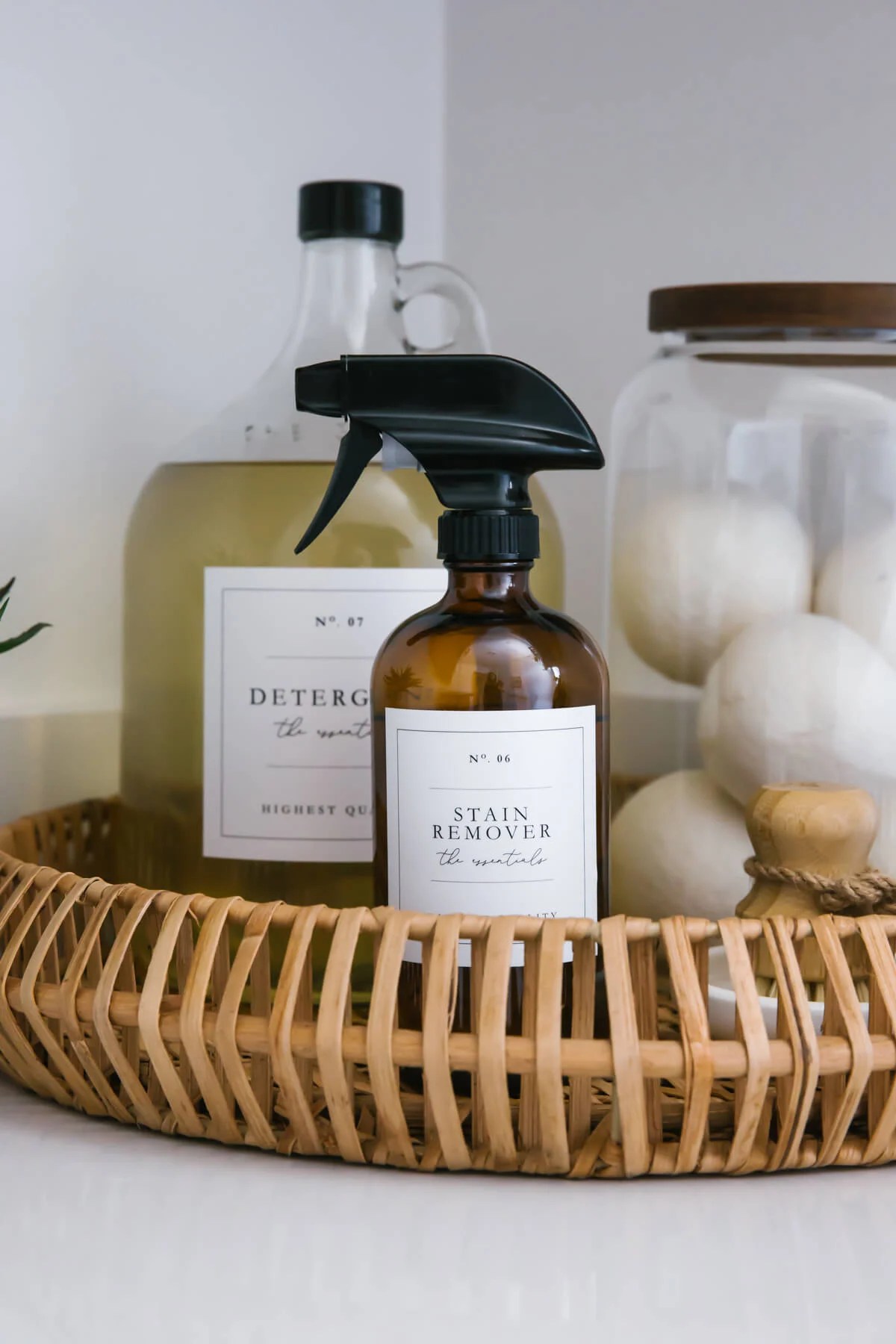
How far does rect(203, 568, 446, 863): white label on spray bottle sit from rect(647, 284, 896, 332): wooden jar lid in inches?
5.5

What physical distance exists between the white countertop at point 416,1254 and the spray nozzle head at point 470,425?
0.65 ft

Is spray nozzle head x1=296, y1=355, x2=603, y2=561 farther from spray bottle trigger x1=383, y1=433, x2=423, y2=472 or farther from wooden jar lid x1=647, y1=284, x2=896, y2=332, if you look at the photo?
wooden jar lid x1=647, y1=284, x2=896, y2=332

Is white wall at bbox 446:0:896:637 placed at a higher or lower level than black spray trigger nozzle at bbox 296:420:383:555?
higher

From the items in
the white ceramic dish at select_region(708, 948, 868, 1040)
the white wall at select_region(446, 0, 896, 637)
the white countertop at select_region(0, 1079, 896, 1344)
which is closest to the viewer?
the white countertop at select_region(0, 1079, 896, 1344)

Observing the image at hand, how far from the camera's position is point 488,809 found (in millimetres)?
444

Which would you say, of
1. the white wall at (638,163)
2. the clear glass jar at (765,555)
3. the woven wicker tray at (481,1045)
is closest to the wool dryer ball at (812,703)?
the clear glass jar at (765,555)

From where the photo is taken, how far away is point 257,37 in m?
0.75

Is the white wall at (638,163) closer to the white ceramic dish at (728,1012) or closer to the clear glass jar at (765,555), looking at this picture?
the clear glass jar at (765,555)

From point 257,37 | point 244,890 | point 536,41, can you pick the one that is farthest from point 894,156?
point 244,890

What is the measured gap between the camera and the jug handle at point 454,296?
2.07 feet

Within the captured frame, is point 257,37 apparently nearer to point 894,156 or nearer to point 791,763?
point 894,156

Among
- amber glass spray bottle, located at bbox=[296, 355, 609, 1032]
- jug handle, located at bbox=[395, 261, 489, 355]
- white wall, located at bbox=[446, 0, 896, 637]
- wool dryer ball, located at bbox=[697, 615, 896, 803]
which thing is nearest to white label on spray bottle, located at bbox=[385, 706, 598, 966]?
amber glass spray bottle, located at bbox=[296, 355, 609, 1032]

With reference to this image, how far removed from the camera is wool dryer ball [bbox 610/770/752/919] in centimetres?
55

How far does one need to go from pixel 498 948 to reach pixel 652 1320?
10 centimetres
